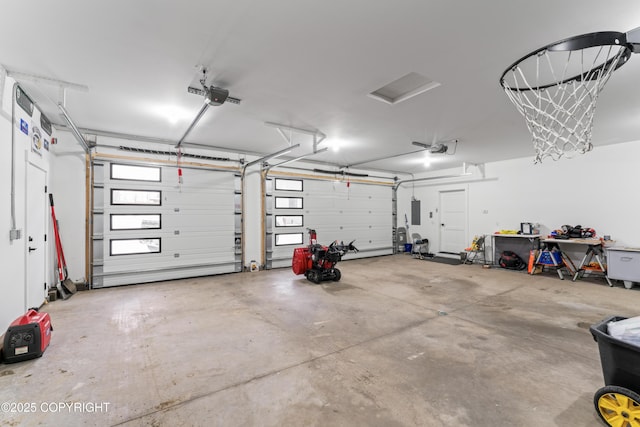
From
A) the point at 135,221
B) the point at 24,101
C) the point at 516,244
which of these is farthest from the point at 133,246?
the point at 516,244

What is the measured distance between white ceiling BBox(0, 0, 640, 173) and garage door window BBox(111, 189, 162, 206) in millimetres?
1294

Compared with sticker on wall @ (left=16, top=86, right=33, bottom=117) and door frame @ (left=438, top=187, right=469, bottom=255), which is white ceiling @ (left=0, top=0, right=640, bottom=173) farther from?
door frame @ (left=438, top=187, right=469, bottom=255)

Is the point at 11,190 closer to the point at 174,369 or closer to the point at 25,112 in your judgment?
the point at 25,112

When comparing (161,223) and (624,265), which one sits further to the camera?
(161,223)

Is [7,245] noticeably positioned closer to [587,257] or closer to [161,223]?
[161,223]

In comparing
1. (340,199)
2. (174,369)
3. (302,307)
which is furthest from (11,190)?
(340,199)

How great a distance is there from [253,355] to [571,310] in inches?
177

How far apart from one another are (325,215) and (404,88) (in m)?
5.01

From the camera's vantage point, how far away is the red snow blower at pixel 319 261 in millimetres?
5445

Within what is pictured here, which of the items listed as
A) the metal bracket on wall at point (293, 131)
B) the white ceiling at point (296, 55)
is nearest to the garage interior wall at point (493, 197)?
the white ceiling at point (296, 55)

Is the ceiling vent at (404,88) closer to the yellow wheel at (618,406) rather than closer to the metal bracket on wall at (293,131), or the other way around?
the metal bracket on wall at (293,131)

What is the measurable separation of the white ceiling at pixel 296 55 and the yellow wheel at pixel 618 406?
260 centimetres

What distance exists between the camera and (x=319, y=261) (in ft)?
18.0

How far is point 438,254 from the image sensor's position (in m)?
9.37
